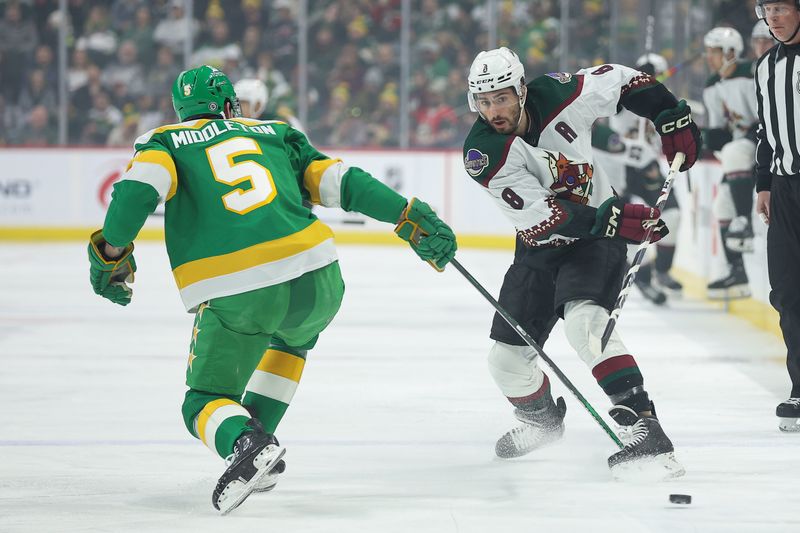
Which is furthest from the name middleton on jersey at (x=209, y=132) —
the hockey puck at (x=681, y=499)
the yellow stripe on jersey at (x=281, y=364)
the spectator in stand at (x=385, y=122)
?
the spectator in stand at (x=385, y=122)

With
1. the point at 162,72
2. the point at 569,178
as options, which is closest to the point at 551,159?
the point at 569,178

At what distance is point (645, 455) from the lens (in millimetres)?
3430

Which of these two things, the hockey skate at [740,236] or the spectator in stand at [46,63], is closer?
the hockey skate at [740,236]

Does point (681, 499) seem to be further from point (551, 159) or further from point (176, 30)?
point (176, 30)

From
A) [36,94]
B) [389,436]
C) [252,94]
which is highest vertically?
[252,94]

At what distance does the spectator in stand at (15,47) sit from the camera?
11719mm

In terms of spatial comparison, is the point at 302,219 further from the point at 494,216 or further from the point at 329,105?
the point at 329,105

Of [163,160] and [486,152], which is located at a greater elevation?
[163,160]

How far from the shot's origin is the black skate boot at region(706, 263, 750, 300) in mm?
6896

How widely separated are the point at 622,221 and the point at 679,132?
45 centimetres

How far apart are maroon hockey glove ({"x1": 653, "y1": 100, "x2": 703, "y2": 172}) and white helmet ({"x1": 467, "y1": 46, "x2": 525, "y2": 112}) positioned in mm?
482

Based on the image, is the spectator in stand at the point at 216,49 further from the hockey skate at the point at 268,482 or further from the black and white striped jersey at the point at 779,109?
the hockey skate at the point at 268,482

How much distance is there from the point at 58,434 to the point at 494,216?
717 cm

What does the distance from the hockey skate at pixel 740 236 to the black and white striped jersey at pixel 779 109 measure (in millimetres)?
2435
